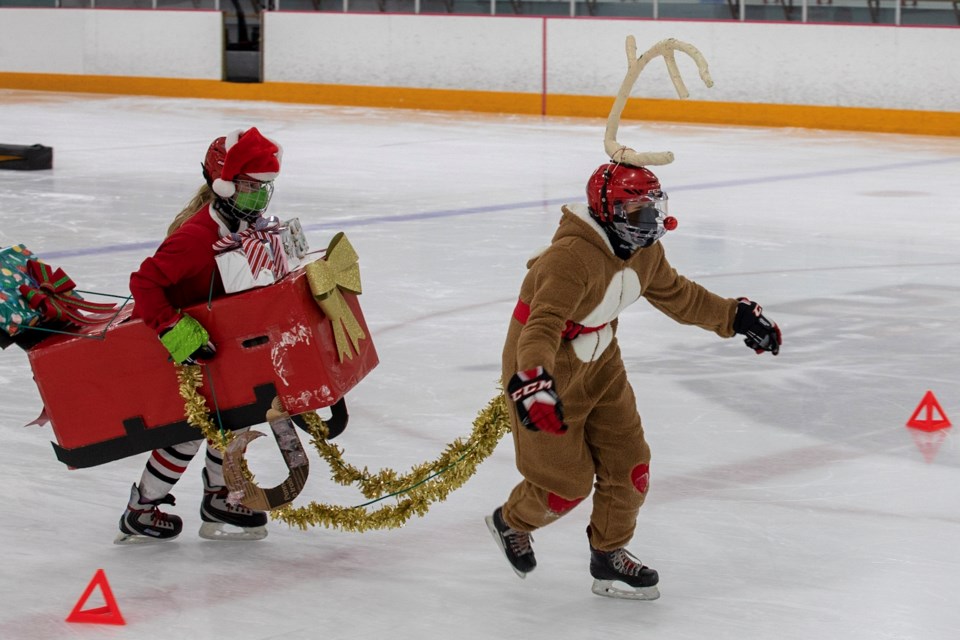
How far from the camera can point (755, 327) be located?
11.3 feet

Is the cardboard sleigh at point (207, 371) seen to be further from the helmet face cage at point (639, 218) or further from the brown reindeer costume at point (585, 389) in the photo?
the helmet face cage at point (639, 218)

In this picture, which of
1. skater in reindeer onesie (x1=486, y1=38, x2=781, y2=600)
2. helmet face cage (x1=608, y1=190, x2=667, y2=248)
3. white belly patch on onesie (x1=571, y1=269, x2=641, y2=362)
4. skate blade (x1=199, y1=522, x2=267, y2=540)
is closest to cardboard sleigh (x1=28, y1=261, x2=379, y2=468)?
skate blade (x1=199, y1=522, x2=267, y2=540)

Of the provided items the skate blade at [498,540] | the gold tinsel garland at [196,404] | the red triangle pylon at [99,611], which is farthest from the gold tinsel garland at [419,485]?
the red triangle pylon at [99,611]

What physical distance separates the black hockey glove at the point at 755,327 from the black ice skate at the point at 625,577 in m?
0.58

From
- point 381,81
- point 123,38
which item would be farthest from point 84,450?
point 123,38

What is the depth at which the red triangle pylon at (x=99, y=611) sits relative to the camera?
3.16 metres

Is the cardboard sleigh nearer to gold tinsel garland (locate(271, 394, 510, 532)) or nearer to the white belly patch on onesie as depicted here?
gold tinsel garland (locate(271, 394, 510, 532))

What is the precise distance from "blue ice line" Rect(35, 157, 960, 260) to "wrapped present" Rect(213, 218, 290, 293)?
4.61m

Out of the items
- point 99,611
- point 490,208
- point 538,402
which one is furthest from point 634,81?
point 490,208

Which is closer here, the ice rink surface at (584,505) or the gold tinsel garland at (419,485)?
the ice rink surface at (584,505)

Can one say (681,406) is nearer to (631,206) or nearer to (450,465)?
(450,465)

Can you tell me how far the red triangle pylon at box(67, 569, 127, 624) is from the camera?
316cm

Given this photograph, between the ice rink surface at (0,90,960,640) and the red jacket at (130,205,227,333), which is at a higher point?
the red jacket at (130,205,227,333)

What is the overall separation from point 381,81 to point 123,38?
4.08 meters
